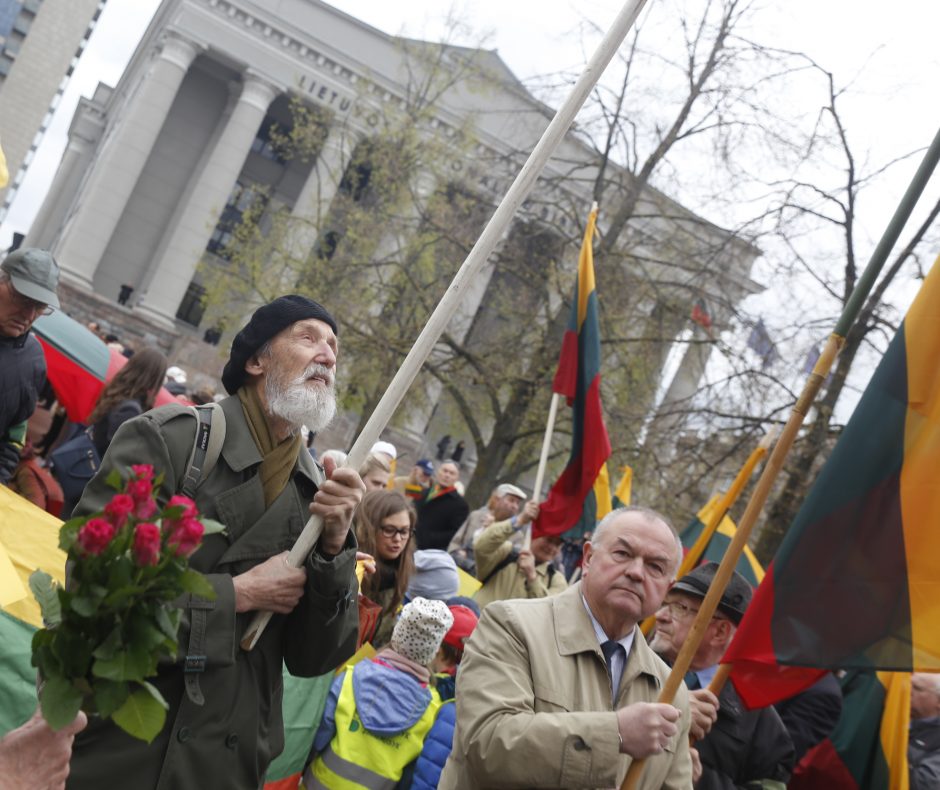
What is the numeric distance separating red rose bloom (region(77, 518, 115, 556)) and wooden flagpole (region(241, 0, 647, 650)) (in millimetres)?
976

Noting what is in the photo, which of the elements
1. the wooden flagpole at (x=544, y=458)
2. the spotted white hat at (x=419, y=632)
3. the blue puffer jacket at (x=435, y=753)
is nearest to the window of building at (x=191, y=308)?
the wooden flagpole at (x=544, y=458)

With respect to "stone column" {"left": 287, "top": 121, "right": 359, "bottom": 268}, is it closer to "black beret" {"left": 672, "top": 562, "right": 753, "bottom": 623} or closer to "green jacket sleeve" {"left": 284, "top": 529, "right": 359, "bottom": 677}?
"black beret" {"left": 672, "top": 562, "right": 753, "bottom": 623}

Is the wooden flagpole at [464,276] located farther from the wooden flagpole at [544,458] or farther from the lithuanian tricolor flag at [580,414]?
the lithuanian tricolor flag at [580,414]

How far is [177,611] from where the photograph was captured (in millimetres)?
1927

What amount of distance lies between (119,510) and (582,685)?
1785mm

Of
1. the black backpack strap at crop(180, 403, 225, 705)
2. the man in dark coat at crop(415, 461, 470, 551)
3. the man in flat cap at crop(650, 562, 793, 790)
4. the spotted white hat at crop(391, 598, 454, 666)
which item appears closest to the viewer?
the black backpack strap at crop(180, 403, 225, 705)

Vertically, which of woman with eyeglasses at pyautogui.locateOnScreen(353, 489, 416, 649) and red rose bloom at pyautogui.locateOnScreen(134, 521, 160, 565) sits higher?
red rose bloom at pyautogui.locateOnScreen(134, 521, 160, 565)

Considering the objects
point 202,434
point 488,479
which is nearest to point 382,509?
point 202,434

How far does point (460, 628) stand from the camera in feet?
17.7

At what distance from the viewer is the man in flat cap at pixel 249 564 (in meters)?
2.70

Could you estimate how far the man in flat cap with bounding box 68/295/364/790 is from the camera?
2.70m

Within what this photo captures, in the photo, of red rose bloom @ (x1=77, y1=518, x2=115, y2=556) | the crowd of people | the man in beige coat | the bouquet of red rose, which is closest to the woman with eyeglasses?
the crowd of people

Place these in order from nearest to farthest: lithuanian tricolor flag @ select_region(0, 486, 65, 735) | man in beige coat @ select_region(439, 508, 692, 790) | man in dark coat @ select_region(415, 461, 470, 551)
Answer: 1. man in beige coat @ select_region(439, 508, 692, 790)
2. lithuanian tricolor flag @ select_region(0, 486, 65, 735)
3. man in dark coat @ select_region(415, 461, 470, 551)

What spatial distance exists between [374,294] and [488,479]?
587cm
